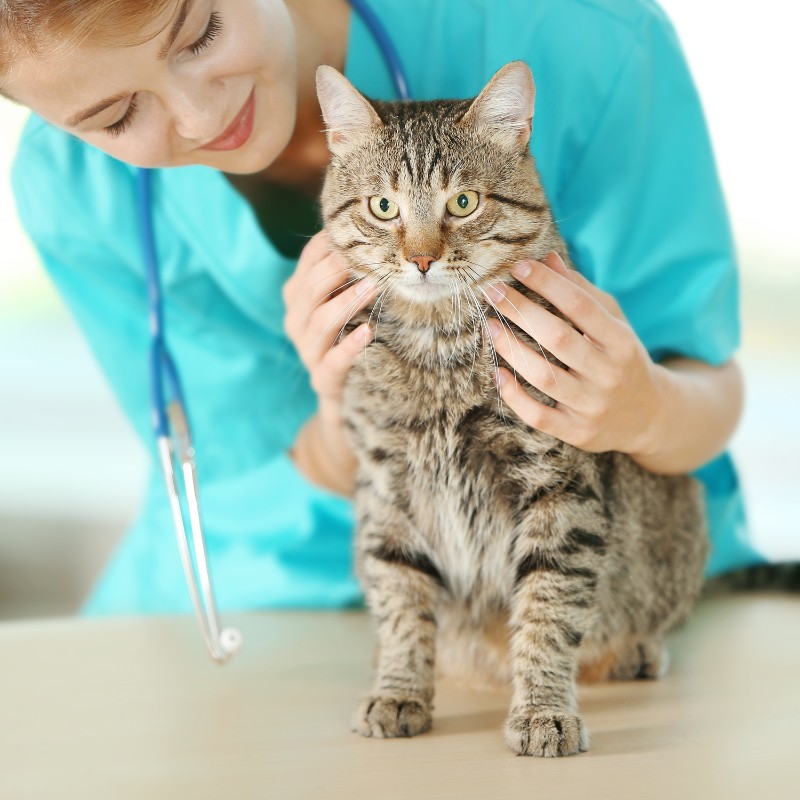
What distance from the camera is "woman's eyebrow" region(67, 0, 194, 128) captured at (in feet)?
3.02

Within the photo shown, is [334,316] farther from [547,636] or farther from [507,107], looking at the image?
[547,636]

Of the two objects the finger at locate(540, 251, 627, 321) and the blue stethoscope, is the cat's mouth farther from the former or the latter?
the blue stethoscope

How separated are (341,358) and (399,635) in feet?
0.97

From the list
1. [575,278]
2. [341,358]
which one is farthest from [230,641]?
[575,278]

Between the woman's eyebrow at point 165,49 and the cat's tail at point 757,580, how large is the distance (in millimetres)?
1045

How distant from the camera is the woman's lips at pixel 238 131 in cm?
104

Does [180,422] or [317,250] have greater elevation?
[317,250]

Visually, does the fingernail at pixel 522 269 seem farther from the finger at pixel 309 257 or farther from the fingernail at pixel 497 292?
the finger at pixel 309 257

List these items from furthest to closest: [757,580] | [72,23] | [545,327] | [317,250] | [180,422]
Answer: [757,580] < [180,422] < [317,250] < [545,327] < [72,23]

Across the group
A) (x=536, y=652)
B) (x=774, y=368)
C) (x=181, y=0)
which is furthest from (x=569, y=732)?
(x=774, y=368)

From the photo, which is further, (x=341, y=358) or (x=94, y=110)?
(x=341, y=358)

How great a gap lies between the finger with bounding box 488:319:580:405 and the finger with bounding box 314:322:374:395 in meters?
0.14

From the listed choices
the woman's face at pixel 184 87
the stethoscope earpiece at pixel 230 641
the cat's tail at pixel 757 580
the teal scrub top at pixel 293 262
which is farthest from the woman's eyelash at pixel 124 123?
the cat's tail at pixel 757 580

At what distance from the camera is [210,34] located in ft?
3.15
